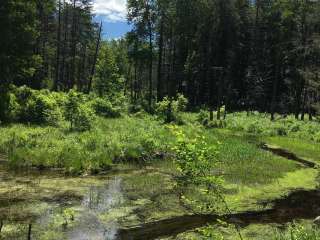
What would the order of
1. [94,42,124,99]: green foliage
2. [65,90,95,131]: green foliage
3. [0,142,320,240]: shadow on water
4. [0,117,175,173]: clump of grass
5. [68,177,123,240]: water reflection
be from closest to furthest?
1. [68,177,123,240]: water reflection
2. [0,142,320,240]: shadow on water
3. [0,117,175,173]: clump of grass
4. [65,90,95,131]: green foliage
5. [94,42,124,99]: green foliage

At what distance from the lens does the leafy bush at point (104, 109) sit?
135 ft

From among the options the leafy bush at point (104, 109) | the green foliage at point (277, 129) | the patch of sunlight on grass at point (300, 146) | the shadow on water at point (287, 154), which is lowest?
the shadow on water at point (287, 154)

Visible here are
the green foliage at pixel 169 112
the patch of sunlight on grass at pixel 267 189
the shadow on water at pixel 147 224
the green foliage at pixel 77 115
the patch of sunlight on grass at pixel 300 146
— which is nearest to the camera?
the shadow on water at pixel 147 224

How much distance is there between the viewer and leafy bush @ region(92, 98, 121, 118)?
41.2 meters

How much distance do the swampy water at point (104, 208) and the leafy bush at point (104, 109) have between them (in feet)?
69.4

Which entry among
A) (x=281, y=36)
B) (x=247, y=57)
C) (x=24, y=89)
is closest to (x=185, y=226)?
(x=24, y=89)

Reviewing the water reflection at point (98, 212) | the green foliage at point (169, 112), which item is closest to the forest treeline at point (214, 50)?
the green foliage at point (169, 112)

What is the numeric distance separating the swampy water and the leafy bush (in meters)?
21.2

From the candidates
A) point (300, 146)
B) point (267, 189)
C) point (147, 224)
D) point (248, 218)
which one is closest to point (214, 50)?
point (300, 146)

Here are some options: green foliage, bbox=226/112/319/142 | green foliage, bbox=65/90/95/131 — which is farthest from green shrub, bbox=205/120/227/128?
green foliage, bbox=65/90/95/131

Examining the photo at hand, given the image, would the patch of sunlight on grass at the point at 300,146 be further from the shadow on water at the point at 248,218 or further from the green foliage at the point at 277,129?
the shadow on water at the point at 248,218

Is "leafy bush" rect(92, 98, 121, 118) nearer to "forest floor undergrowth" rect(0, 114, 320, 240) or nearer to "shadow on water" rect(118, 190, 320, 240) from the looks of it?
"forest floor undergrowth" rect(0, 114, 320, 240)

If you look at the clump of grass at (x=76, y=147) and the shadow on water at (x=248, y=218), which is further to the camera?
the clump of grass at (x=76, y=147)

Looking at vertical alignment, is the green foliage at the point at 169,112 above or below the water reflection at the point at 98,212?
above
